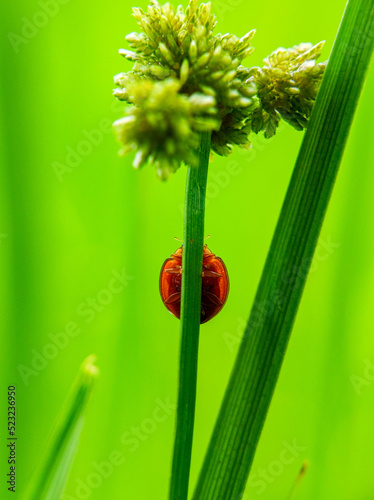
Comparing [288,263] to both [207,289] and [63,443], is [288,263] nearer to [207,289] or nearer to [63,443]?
[63,443]

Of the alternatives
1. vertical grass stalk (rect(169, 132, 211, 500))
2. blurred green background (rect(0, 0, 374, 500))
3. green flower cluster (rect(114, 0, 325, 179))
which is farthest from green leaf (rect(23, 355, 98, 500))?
blurred green background (rect(0, 0, 374, 500))

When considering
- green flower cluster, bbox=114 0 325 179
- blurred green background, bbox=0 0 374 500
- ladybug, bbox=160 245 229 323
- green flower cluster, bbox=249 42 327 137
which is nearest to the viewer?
green flower cluster, bbox=114 0 325 179

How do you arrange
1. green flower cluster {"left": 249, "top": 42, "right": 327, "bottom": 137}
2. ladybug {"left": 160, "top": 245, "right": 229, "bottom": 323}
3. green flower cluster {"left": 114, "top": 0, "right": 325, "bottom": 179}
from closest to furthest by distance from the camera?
1. green flower cluster {"left": 114, "top": 0, "right": 325, "bottom": 179}
2. green flower cluster {"left": 249, "top": 42, "right": 327, "bottom": 137}
3. ladybug {"left": 160, "top": 245, "right": 229, "bottom": 323}

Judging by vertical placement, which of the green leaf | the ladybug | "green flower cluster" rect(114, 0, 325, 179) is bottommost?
the green leaf

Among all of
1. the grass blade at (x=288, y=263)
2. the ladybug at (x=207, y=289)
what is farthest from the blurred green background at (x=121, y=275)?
the grass blade at (x=288, y=263)

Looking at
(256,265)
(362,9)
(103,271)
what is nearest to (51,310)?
(103,271)

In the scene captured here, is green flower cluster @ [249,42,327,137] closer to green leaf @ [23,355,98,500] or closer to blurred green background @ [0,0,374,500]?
green leaf @ [23,355,98,500]

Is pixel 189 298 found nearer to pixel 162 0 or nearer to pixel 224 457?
pixel 224 457

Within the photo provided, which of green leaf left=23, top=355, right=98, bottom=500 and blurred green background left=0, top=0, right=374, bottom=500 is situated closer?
green leaf left=23, top=355, right=98, bottom=500
